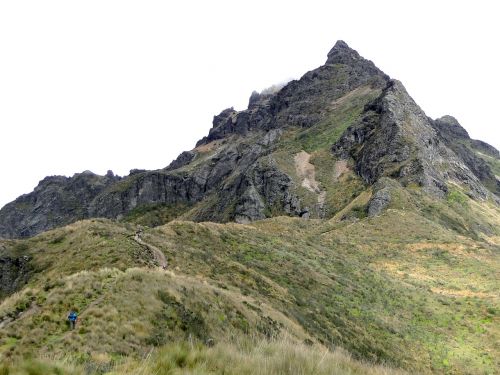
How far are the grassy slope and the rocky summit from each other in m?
0.12

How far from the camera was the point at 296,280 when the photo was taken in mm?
35312

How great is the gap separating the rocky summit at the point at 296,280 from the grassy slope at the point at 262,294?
4.8 inches

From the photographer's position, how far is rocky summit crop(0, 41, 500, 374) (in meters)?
11.8

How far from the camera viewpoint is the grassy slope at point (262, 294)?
1444 cm

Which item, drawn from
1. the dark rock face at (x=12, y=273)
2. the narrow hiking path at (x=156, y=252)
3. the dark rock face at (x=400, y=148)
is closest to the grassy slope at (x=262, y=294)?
the narrow hiking path at (x=156, y=252)

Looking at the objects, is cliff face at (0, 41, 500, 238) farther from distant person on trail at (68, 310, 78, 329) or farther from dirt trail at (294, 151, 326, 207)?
distant person on trail at (68, 310, 78, 329)

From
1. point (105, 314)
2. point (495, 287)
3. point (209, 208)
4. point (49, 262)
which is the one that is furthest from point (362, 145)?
point (105, 314)

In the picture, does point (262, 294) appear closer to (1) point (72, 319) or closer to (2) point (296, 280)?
(2) point (296, 280)

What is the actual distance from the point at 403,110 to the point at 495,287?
7662 centimetres

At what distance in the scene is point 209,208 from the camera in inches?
5310

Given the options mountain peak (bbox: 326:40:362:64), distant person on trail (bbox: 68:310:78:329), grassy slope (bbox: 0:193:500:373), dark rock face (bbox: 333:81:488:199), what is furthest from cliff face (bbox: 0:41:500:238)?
distant person on trail (bbox: 68:310:78:329)

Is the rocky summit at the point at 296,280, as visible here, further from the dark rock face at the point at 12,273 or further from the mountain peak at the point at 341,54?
the mountain peak at the point at 341,54

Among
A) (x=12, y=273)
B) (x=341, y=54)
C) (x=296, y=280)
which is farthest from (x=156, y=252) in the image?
(x=341, y=54)

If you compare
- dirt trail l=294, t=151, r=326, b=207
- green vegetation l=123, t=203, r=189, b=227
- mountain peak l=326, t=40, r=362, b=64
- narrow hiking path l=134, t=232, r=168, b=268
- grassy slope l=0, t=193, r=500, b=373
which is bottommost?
grassy slope l=0, t=193, r=500, b=373
